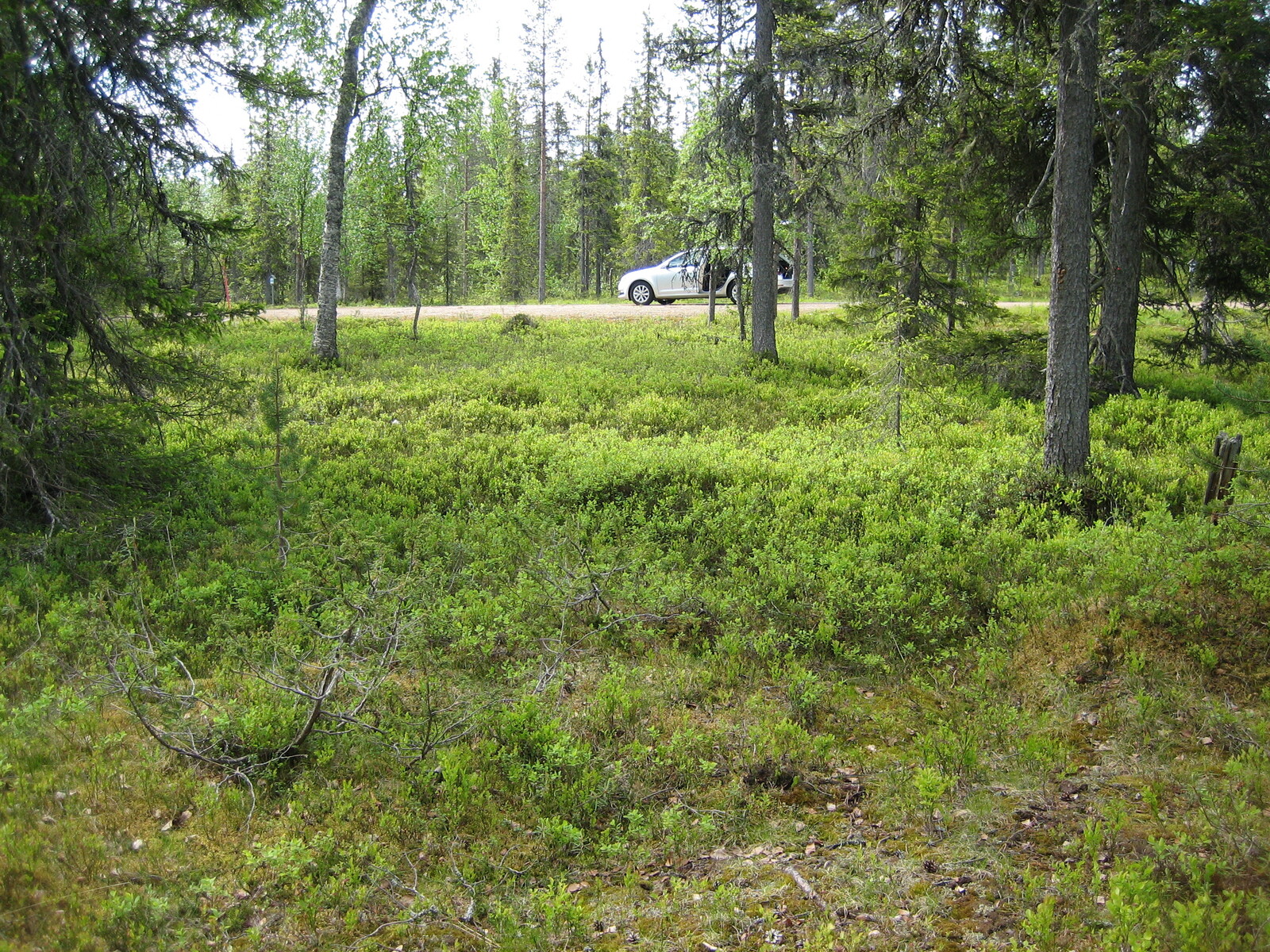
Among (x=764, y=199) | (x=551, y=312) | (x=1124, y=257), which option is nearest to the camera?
(x=1124, y=257)

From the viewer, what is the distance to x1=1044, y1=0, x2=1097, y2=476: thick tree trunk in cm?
956

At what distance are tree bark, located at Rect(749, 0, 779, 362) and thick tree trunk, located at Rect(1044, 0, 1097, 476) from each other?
871 cm

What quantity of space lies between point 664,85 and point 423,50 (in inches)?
1335

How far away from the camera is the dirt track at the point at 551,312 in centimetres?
2616

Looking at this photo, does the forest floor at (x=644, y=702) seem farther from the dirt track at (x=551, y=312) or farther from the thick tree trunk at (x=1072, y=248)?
the dirt track at (x=551, y=312)

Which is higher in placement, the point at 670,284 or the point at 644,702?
the point at 670,284

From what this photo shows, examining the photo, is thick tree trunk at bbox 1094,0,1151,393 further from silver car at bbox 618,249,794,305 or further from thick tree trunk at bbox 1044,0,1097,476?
silver car at bbox 618,249,794,305

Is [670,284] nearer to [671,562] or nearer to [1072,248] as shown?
[1072,248]

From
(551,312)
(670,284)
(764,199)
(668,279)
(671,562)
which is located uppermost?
(764,199)

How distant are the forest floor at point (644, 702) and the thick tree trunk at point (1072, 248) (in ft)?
2.34

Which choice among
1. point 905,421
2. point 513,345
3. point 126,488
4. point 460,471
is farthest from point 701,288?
point 126,488

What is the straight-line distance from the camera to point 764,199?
60.3 feet

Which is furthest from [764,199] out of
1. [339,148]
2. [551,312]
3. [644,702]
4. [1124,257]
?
[644,702]

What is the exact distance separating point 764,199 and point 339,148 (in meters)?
9.34
